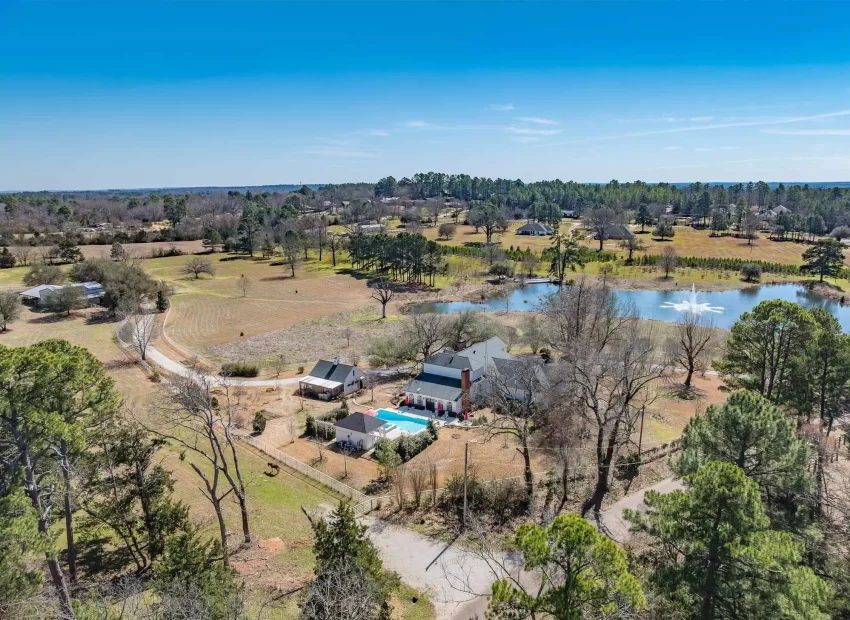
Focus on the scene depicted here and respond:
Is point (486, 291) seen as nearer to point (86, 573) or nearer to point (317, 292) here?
point (317, 292)

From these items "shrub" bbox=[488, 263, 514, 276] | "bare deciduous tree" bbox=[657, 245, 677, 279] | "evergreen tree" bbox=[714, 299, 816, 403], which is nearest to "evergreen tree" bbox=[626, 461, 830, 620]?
"evergreen tree" bbox=[714, 299, 816, 403]

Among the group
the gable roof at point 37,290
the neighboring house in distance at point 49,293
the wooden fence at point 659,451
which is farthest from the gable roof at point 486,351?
the gable roof at point 37,290

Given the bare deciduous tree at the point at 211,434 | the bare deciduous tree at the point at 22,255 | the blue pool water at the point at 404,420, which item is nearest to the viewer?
the bare deciduous tree at the point at 211,434

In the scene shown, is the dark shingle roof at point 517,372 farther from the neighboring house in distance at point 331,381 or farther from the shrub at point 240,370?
the shrub at point 240,370

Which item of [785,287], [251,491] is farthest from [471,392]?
[785,287]

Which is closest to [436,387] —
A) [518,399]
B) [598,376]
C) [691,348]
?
[518,399]

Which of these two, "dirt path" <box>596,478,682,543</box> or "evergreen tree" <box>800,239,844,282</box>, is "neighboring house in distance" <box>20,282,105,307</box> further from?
"evergreen tree" <box>800,239,844,282</box>
